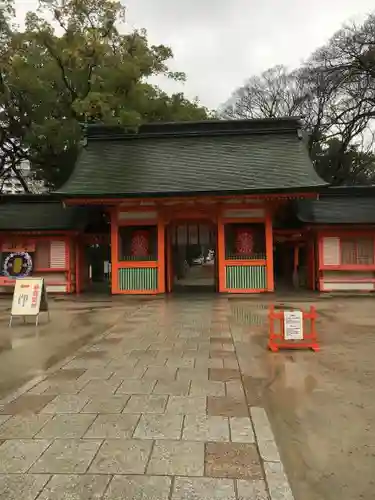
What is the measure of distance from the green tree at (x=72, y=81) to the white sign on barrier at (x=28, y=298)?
1141 centimetres

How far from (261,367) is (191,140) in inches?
598

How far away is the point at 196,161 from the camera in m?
18.8

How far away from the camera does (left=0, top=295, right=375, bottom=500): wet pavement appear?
9.66ft

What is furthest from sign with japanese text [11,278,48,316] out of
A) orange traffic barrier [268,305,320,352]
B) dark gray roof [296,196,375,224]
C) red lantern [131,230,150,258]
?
dark gray roof [296,196,375,224]

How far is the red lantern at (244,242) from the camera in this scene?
1775 centimetres

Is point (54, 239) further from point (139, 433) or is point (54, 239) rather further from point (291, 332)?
point (139, 433)

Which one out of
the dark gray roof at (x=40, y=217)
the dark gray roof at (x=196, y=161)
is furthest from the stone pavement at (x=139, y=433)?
the dark gray roof at (x=40, y=217)

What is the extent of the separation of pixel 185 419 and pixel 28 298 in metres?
6.80

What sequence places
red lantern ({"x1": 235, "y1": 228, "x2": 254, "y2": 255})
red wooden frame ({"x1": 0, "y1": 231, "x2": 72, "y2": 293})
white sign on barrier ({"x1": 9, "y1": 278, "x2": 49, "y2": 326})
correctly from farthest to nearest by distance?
red wooden frame ({"x1": 0, "y1": 231, "x2": 72, "y2": 293}), red lantern ({"x1": 235, "y1": 228, "x2": 254, "y2": 255}), white sign on barrier ({"x1": 9, "y1": 278, "x2": 49, "y2": 326})

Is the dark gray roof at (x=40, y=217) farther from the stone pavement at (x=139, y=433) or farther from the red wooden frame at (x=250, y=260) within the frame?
the stone pavement at (x=139, y=433)

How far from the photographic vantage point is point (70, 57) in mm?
20578

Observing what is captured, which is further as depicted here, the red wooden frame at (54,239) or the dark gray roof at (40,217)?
the red wooden frame at (54,239)

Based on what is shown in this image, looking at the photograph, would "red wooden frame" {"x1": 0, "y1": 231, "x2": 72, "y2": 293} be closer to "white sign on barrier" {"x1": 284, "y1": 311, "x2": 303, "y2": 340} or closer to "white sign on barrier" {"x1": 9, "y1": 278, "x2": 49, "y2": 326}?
"white sign on barrier" {"x1": 9, "y1": 278, "x2": 49, "y2": 326}

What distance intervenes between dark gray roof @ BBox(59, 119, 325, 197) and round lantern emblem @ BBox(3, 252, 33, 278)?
3.63 metres
